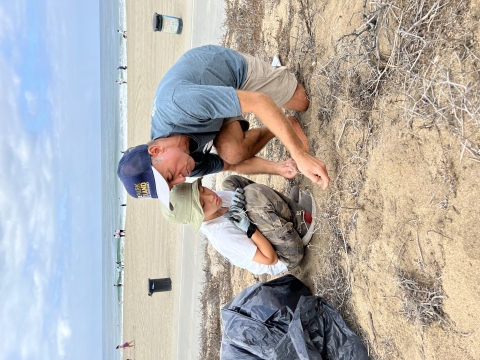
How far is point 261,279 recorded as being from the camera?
12.8ft

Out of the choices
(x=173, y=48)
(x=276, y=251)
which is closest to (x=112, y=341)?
(x=173, y=48)

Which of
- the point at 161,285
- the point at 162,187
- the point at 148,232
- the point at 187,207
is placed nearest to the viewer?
the point at 162,187

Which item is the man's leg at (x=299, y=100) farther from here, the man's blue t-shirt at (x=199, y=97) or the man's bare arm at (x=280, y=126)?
the man's bare arm at (x=280, y=126)

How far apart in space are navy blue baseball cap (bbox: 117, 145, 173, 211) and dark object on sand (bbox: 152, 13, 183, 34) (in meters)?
5.40

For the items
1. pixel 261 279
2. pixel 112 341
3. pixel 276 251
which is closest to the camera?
pixel 276 251

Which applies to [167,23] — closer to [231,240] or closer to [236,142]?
[236,142]

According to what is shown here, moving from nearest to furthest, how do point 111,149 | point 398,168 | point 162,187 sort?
point 398,168 → point 162,187 → point 111,149

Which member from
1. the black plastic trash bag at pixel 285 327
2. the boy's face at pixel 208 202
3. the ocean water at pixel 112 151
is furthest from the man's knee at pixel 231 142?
the ocean water at pixel 112 151

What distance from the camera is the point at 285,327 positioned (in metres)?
2.44

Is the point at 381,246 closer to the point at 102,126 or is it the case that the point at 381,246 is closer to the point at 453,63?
the point at 453,63

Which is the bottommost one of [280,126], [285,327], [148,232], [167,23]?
[148,232]

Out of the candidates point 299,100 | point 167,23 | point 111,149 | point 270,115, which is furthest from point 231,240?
point 111,149

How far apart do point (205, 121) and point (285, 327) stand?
58.4 inches

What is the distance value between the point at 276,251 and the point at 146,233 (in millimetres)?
7316
